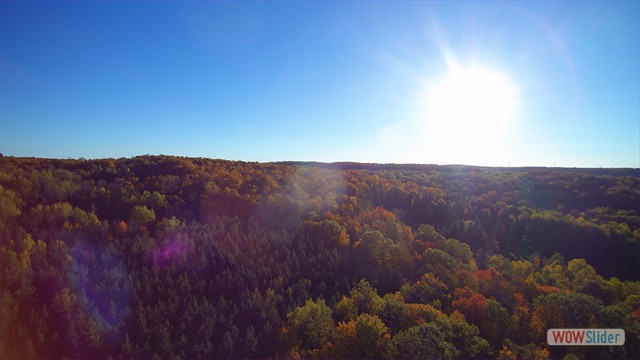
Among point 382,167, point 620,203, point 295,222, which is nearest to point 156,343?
point 295,222

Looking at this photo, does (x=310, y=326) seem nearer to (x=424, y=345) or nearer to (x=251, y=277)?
(x=424, y=345)

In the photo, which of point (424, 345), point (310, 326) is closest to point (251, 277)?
point (310, 326)

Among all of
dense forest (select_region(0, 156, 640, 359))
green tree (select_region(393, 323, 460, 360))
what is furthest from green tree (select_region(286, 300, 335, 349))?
Answer: green tree (select_region(393, 323, 460, 360))

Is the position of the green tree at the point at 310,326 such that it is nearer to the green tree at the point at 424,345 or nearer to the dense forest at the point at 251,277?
the dense forest at the point at 251,277

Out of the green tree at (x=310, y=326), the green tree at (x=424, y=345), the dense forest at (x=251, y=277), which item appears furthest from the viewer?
the green tree at (x=310, y=326)

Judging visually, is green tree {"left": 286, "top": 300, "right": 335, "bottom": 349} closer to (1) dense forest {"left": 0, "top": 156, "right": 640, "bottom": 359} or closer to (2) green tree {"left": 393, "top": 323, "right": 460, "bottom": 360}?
(1) dense forest {"left": 0, "top": 156, "right": 640, "bottom": 359}

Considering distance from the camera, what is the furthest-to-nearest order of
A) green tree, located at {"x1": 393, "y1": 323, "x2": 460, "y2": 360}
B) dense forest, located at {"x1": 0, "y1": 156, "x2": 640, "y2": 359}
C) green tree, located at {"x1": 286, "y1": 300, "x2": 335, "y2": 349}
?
green tree, located at {"x1": 286, "y1": 300, "x2": 335, "y2": 349} < dense forest, located at {"x1": 0, "y1": 156, "x2": 640, "y2": 359} < green tree, located at {"x1": 393, "y1": 323, "x2": 460, "y2": 360}

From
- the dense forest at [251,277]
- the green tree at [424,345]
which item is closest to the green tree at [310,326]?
the dense forest at [251,277]

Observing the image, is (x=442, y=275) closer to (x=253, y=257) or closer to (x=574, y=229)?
(x=253, y=257)

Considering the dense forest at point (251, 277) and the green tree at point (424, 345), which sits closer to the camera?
the green tree at point (424, 345)

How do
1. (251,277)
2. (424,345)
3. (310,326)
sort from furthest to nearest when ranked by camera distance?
(251,277) < (310,326) < (424,345)
